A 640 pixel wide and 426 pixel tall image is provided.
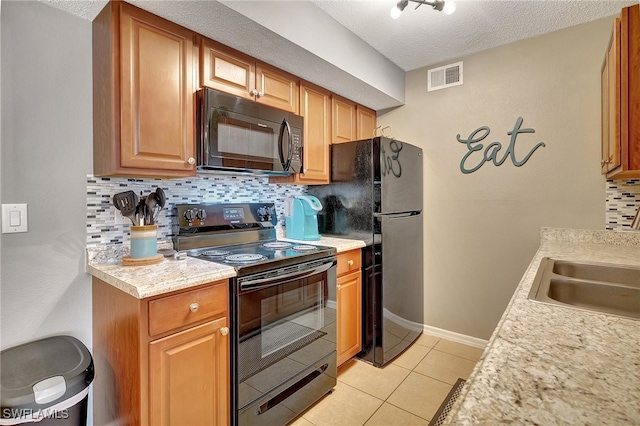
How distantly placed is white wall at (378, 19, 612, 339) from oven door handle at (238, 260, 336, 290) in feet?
4.45

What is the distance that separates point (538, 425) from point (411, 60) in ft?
9.05

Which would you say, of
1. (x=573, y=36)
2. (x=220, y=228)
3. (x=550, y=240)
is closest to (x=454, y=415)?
(x=220, y=228)

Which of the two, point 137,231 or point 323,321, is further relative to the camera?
point 323,321

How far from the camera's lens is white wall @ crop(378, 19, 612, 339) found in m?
2.16

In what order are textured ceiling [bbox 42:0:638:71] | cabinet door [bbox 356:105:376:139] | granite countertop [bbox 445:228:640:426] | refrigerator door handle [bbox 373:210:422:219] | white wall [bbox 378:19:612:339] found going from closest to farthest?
granite countertop [bbox 445:228:640:426], textured ceiling [bbox 42:0:638:71], white wall [bbox 378:19:612:339], refrigerator door handle [bbox 373:210:422:219], cabinet door [bbox 356:105:376:139]

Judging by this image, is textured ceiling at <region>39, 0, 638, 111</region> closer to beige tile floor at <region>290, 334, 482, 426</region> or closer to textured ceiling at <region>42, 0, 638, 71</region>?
textured ceiling at <region>42, 0, 638, 71</region>

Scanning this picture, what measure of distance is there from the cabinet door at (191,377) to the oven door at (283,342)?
7 cm

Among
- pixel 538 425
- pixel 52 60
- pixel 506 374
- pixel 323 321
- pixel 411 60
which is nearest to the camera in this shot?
pixel 538 425

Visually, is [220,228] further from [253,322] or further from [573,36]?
[573,36]

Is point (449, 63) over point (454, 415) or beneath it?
over

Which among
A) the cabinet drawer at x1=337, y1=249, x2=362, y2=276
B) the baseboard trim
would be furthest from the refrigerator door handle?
the baseboard trim

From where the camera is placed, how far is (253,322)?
1.54 metres

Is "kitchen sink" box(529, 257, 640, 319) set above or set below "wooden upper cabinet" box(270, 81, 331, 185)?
below

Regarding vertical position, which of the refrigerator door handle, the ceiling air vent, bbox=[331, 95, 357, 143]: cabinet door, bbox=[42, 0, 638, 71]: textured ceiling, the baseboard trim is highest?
bbox=[42, 0, 638, 71]: textured ceiling
